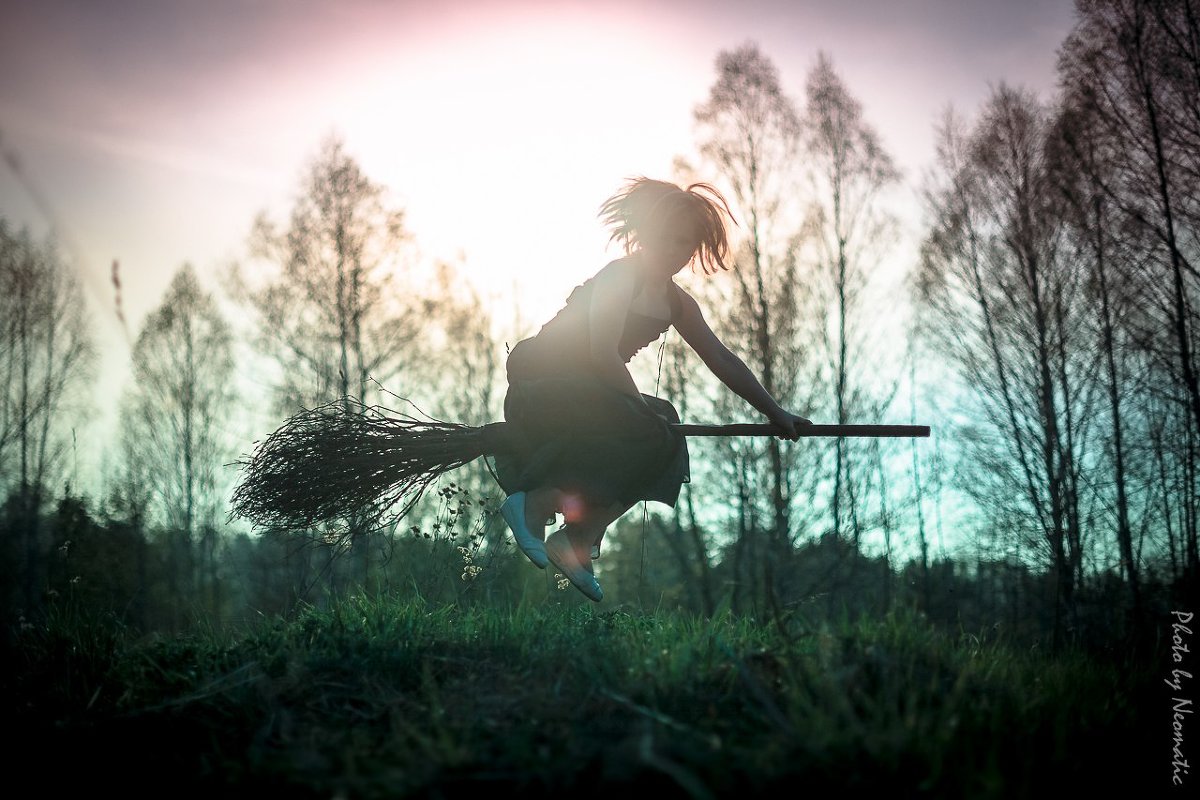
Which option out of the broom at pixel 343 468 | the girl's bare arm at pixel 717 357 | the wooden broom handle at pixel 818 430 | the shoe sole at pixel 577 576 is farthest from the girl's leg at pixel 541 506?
the girl's bare arm at pixel 717 357

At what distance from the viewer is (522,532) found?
473 centimetres

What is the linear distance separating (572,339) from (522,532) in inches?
42.2

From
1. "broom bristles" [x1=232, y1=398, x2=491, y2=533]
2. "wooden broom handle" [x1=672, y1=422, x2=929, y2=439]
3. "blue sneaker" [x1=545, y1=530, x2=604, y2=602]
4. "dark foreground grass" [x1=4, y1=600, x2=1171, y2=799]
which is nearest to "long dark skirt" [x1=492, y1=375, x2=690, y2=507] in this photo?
"wooden broom handle" [x1=672, y1=422, x2=929, y2=439]

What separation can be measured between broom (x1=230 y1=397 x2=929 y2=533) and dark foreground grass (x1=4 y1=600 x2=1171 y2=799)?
1156 mm

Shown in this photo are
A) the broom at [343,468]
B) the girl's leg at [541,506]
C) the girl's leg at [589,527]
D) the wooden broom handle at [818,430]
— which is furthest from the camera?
the broom at [343,468]

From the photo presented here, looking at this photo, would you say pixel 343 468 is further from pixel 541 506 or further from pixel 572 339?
pixel 572 339

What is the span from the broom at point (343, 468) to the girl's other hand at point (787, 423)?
1.64 metres

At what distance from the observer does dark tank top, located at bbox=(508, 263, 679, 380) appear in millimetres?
4766

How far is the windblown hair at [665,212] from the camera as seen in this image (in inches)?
187

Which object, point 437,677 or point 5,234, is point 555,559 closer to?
point 437,677

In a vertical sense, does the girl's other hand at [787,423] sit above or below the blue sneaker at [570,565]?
above

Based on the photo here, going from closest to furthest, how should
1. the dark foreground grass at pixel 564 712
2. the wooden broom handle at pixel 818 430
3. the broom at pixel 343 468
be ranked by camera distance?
the dark foreground grass at pixel 564 712, the wooden broom handle at pixel 818 430, the broom at pixel 343 468

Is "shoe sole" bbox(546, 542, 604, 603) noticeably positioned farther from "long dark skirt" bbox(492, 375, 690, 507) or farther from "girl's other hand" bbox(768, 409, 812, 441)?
"girl's other hand" bbox(768, 409, 812, 441)

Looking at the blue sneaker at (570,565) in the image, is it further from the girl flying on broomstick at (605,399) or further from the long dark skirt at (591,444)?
the long dark skirt at (591,444)
